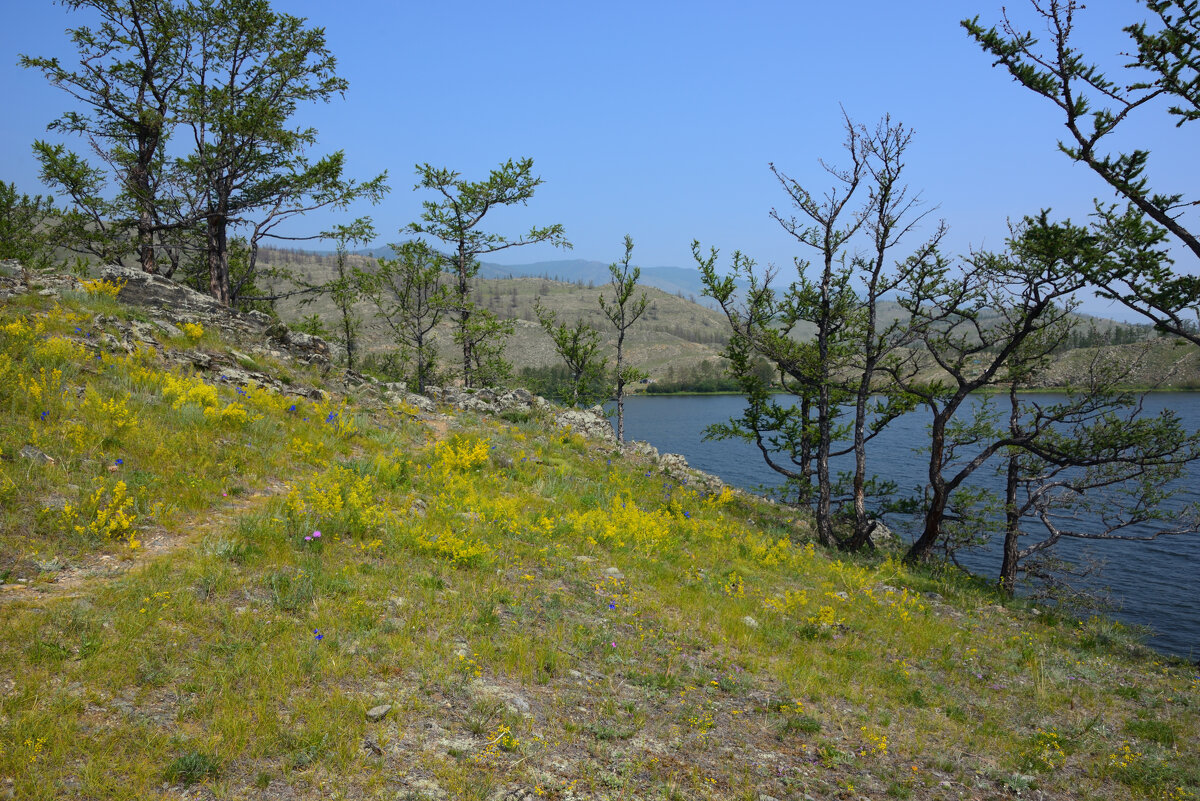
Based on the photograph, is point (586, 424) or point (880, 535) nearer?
point (880, 535)

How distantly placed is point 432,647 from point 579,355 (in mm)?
31106

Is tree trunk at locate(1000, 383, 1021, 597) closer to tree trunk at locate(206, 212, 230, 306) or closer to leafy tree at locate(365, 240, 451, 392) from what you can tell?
leafy tree at locate(365, 240, 451, 392)

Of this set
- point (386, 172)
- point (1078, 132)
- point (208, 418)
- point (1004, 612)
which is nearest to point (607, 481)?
point (208, 418)

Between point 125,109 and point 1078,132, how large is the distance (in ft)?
88.4

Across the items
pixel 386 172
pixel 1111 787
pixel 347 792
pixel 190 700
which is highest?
pixel 386 172

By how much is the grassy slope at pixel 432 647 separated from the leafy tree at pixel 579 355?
932 inches

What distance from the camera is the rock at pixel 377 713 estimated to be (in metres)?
4.64

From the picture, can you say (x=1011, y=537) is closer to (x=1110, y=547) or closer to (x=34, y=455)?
(x=1110, y=547)

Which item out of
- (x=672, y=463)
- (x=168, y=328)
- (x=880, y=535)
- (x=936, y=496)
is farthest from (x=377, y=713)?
(x=880, y=535)

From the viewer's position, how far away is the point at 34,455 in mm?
6887

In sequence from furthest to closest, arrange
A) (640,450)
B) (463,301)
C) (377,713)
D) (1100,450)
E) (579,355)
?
(579,355) → (463,301) → (640,450) → (1100,450) → (377,713)

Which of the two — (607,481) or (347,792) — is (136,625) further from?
(607,481)

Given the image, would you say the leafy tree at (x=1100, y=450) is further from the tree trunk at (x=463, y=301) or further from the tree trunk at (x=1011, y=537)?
the tree trunk at (x=463, y=301)

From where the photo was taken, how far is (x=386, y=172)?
20.2 metres
